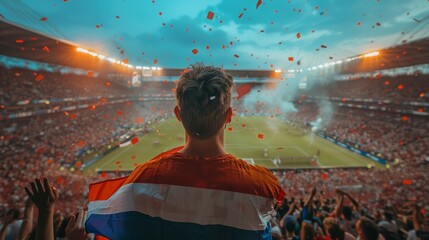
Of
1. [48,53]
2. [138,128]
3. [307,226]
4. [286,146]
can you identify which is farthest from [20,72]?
[307,226]

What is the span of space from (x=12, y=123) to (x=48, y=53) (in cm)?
907

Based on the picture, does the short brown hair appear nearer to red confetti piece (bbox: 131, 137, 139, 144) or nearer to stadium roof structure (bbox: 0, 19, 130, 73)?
stadium roof structure (bbox: 0, 19, 130, 73)

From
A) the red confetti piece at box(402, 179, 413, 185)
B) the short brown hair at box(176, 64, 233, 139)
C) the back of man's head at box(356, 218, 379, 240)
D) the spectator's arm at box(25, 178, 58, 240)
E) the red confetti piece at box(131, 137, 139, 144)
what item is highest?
the short brown hair at box(176, 64, 233, 139)

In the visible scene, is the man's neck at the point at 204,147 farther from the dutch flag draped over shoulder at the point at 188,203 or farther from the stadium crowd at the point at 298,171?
the stadium crowd at the point at 298,171

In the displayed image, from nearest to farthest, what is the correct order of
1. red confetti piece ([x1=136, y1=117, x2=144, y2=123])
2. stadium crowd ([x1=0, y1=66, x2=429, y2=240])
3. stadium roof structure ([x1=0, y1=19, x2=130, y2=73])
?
stadium crowd ([x1=0, y1=66, x2=429, y2=240])
stadium roof structure ([x1=0, y1=19, x2=130, y2=73])
red confetti piece ([x1=136, y1=117, x2=144, y2=123])

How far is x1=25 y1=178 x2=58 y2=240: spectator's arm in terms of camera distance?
139 centimetres

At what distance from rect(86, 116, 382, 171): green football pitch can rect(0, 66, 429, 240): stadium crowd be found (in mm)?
2119

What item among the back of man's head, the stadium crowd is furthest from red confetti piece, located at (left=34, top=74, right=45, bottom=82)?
the back of man's head

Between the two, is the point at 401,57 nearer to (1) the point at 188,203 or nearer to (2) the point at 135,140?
(2) the point at 135,140

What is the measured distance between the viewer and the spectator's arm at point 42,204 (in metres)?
1.39

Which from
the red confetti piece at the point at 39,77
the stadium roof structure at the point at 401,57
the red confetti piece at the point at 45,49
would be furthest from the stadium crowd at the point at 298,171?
the red confetti piece at the point at 45,49

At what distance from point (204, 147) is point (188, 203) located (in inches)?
13.8

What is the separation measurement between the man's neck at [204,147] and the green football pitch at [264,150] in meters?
21.5

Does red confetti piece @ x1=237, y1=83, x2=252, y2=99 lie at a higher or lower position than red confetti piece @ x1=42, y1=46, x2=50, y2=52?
lower
